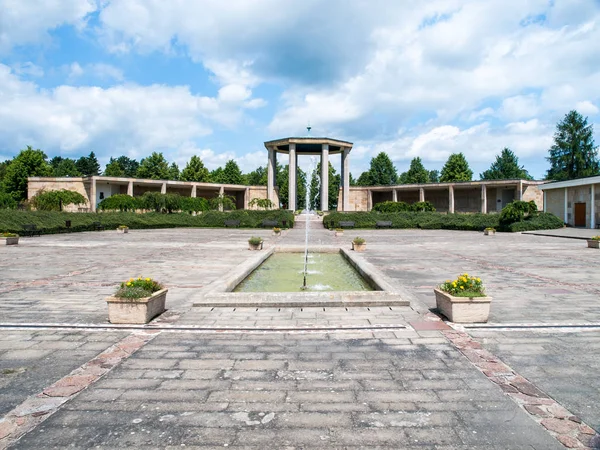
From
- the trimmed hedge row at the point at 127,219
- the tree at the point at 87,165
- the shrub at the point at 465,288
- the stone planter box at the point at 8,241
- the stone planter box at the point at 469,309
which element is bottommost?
the stone planter box at the point at 469,309

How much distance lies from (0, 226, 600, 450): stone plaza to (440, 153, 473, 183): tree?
198ft

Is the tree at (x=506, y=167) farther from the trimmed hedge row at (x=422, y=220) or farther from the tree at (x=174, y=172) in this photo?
the tree at (x=174, y=172)

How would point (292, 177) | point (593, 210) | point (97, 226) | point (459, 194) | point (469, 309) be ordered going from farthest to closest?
1. point (459, 194)
2. point (292, 177)
3. point (97, 226)
4. point (593, 210)
5. point (469, 309)

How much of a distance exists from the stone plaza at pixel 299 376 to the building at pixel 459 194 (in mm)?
45453

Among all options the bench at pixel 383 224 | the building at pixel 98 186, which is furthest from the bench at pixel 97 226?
the bench at pixel 383 224

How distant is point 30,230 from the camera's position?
25297 millimetres

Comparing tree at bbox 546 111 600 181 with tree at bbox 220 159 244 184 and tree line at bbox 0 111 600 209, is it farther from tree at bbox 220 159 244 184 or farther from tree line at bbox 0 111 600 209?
tree at bbox 220 159 244 184

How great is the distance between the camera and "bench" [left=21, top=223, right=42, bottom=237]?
25.0 metres

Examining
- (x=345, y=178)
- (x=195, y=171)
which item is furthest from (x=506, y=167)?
(x=195, y=171)

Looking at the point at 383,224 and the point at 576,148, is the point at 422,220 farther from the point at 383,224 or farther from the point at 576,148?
the point at 576,148

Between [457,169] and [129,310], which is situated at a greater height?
[457,169]

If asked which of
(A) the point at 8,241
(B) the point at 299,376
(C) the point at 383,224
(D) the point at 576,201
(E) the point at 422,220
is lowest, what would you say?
(B) the point at 299,376

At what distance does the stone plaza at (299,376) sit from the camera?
9.89 feet

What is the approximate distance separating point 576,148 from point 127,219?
5865 centimetres
